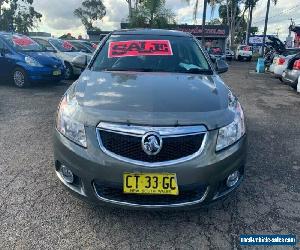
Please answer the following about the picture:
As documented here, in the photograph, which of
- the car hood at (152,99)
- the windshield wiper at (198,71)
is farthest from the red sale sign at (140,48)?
the car hood at (152,99)

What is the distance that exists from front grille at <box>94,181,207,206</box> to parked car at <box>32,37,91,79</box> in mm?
8387

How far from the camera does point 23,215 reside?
3012mm

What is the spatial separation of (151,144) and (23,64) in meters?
7.84

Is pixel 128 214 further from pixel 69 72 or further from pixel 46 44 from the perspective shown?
pixel 46 44

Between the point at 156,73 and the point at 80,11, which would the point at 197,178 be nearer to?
the point at 156,73

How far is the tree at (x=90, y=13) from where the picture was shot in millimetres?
56281

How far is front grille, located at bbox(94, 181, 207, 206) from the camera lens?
2.65 m

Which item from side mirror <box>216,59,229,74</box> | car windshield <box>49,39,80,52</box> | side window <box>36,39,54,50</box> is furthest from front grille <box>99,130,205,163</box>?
side window <box>36,39,54,50</box>

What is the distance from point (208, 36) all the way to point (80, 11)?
2490cm

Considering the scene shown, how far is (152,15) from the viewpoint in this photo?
96.7 ft

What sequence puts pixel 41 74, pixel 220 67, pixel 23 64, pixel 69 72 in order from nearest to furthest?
pixel 220 67
pixel 23 64
pixel 41 74
pixel 69 72

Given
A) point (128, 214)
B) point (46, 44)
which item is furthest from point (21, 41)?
point (128, 214)

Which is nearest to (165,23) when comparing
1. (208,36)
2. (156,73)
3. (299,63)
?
(208,36)

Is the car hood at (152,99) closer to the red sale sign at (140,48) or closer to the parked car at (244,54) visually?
the red sale sign at (140,48)
